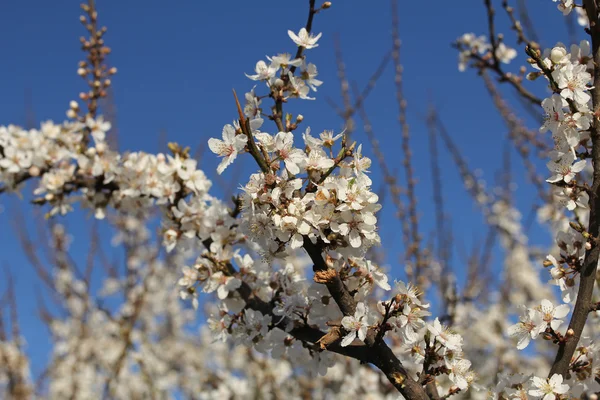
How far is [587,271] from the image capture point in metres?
1.79

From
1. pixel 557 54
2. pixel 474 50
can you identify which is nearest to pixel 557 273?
pixel 557 54

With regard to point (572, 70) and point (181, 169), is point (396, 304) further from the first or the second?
point (181, 169)

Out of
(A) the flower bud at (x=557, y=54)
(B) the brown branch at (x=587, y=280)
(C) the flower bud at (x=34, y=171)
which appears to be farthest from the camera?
(C) the flower bud at (x=34, y=171)

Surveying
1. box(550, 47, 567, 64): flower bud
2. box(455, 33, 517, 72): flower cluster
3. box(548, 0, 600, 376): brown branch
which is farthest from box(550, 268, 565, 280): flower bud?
box(455, 33, 517, 72): flower cluster

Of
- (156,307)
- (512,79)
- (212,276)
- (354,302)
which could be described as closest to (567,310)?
(354,302)

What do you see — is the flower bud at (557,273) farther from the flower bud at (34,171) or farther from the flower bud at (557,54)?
the flower bud at (34,171)

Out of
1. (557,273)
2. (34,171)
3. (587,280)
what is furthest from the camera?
(34,171)

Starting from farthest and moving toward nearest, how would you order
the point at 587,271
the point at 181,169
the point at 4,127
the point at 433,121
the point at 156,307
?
1. the point at 156,307
2. the point at 433,121
3. the point at 4,127
4. the point at 181,169
5. the point at 587,271

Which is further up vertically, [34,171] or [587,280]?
[34,171]

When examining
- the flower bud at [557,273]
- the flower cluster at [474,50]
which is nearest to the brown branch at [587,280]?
the flower bud at [557,273]

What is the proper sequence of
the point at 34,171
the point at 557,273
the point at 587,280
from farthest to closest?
the point at 34,171 → the point at 557,273 → the point at 587,280

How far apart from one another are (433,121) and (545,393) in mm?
4275

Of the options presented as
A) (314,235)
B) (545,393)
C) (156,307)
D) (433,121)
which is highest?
(156,307)

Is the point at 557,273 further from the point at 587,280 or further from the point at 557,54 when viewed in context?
the point at 557,54
